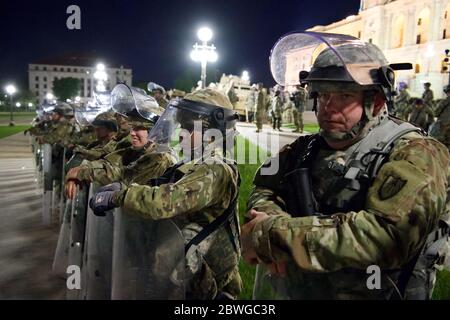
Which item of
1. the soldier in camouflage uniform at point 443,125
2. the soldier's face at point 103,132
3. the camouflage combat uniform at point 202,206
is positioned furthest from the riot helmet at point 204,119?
the soldier in camouflage uniform at point 443,125

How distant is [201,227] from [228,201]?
0.23 metres

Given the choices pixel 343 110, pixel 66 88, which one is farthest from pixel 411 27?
pixel 66 88

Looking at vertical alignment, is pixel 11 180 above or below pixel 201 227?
below

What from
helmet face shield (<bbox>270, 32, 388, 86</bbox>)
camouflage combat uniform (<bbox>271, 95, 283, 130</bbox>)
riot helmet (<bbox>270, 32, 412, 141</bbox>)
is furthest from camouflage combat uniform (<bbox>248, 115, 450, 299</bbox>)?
camouflage combat uniform (<bbox>271, 95, 283, 130</bbox>)

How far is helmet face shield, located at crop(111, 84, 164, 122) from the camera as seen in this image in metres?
4.27

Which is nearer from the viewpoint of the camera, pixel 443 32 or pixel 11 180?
pixel 11 180

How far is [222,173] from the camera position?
244 centimetres

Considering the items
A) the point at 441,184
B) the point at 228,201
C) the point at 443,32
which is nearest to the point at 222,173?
the point at 228,201

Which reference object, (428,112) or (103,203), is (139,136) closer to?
(103,203)

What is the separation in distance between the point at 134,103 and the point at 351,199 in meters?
3.22

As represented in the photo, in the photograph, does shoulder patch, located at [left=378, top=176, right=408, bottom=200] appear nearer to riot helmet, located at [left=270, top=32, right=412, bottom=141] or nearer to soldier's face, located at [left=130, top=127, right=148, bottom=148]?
riot helmet, located at [left=270, top=32, right=412, bottom=141]

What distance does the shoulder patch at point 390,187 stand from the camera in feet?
5.23

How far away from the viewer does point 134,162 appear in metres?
3.98

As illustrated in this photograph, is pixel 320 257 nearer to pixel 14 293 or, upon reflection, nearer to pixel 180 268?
pixel 180 268
